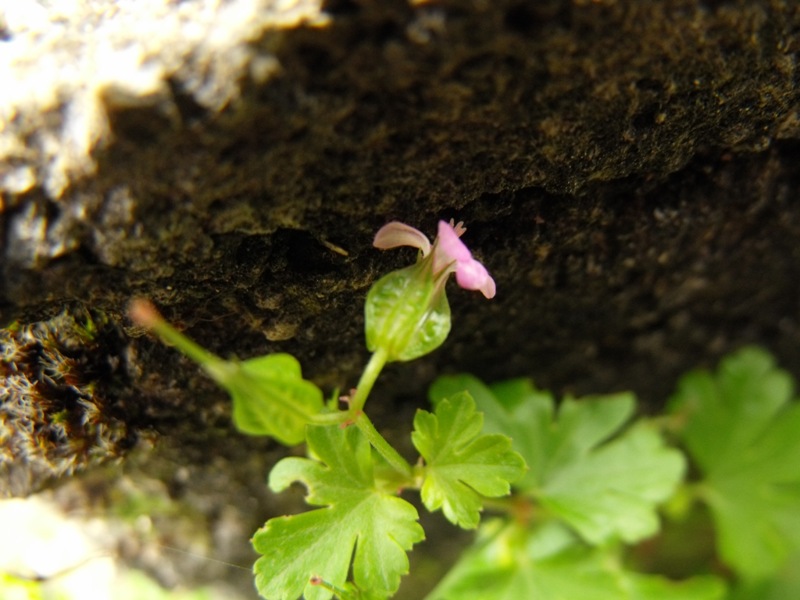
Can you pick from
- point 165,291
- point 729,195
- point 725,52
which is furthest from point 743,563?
point 165,291

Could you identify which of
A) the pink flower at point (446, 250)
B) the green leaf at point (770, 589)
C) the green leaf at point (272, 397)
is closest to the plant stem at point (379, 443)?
the green leaf at point (272, 397)

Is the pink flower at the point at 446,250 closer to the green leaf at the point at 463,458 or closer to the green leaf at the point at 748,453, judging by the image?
the green leaf at the point at 463,458

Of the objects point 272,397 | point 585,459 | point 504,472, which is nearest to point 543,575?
point 585,459

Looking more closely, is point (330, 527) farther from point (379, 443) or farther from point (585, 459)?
point (585, 459)

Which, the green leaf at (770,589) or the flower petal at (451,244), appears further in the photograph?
the green leaf at (770,589)

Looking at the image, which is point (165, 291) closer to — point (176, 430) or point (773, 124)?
point (176, 430)
